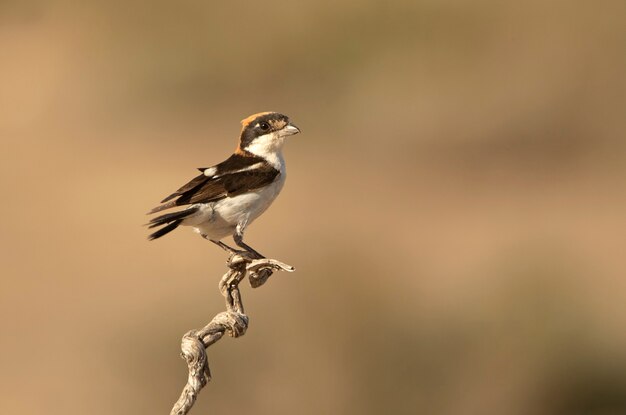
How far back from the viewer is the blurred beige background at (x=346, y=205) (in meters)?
14.9

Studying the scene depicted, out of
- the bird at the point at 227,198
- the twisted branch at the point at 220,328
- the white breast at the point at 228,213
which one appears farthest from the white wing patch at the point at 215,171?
the twisted branch at the point at 220,328

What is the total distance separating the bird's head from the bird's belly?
499 mm

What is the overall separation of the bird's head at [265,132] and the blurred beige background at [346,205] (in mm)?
6761

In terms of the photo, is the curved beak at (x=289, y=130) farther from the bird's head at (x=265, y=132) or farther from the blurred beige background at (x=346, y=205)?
the blurred beige background at (x=346, y=205)

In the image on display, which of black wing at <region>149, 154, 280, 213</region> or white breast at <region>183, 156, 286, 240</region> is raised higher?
black wing at <region>149, 154, 280, 213</region>

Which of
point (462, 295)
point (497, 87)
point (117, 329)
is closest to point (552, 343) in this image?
point (462, 295)

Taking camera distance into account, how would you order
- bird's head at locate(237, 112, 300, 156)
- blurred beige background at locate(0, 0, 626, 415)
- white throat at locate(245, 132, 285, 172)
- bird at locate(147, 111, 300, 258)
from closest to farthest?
1. bird at locate(147, 111, 300, 258)
2. white throat at locate(245, 132, 285, 172)
3. bird's head at locate(237, 112, 300, 156)
4. blurred beige background at locate(0, 0, 626, 415)

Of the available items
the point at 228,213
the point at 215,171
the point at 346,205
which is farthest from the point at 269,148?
the point at 346,205

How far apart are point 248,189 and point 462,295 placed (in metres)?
10.9

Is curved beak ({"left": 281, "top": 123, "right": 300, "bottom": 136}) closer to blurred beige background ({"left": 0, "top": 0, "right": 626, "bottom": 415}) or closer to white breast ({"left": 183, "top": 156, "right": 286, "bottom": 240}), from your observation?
white breast ({"left": 183, "top": 156, "right": 286, "bottom": 240})

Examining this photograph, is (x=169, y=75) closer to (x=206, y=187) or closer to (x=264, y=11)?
(x=264, y=11)

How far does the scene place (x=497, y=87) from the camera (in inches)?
904

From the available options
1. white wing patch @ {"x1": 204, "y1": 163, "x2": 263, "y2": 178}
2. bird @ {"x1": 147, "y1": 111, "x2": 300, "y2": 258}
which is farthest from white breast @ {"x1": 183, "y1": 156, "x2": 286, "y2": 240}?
white wing patch @ {"x1": 204, "y1": 163, "x2": 263, "y2": 178}

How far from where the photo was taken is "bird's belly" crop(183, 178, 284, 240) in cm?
682
